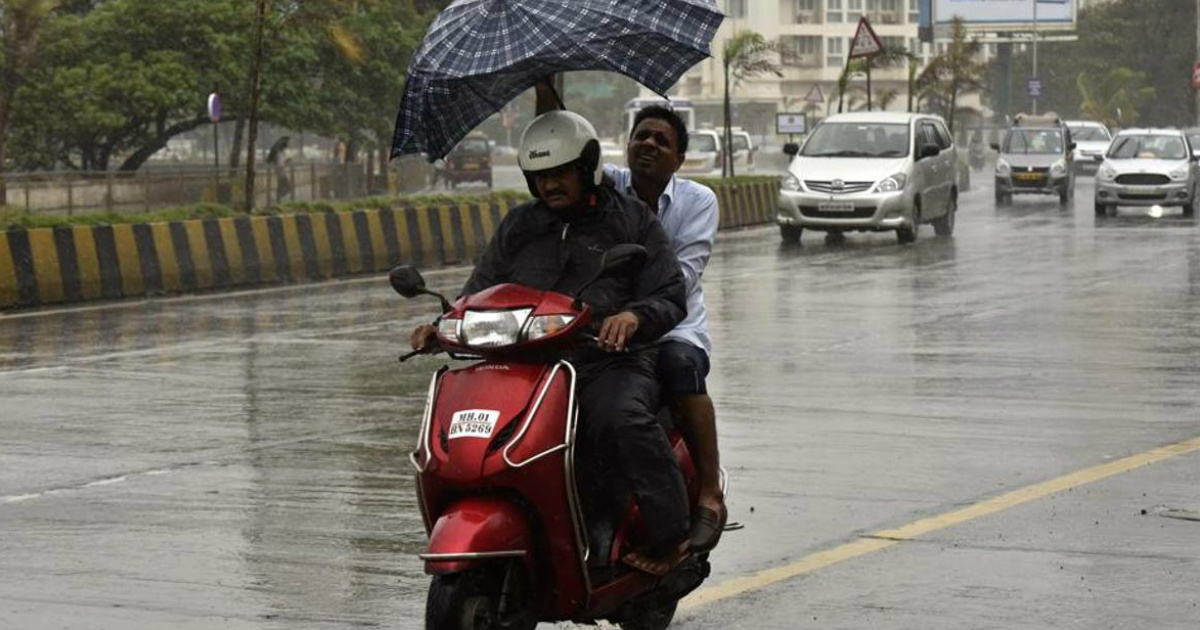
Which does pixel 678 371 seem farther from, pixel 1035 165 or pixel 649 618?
pixel 1035 165

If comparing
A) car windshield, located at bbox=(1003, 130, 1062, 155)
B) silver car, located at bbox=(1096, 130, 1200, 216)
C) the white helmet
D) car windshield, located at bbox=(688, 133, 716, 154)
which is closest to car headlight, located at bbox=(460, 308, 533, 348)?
the white helmet

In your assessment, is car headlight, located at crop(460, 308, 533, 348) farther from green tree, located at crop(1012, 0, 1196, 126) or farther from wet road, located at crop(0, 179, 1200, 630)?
green tree, located at crop(1012, 0, 1196, 126)

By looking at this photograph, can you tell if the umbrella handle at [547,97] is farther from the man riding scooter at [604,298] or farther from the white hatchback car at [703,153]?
the white hatchback car at [703,153]

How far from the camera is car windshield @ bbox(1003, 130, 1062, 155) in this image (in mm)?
45219

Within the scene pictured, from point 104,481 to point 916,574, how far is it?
12.9ft

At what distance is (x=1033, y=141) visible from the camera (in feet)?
149

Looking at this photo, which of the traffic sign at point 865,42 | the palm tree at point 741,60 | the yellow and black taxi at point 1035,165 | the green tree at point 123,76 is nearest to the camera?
the traffic sign at point 865,42

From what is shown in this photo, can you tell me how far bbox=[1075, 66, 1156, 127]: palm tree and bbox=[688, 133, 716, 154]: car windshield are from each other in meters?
33.2

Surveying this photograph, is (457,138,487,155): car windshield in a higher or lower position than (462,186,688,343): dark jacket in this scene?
lower

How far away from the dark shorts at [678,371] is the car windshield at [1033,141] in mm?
39368

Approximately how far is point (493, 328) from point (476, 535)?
1.80ft

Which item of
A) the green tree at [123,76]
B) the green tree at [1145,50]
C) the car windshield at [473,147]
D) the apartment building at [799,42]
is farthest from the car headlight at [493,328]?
the apartment building at [799,42]

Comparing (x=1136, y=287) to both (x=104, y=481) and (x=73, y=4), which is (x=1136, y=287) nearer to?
(x=104, y=481)

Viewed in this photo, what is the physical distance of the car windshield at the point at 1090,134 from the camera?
67312 millimetres
